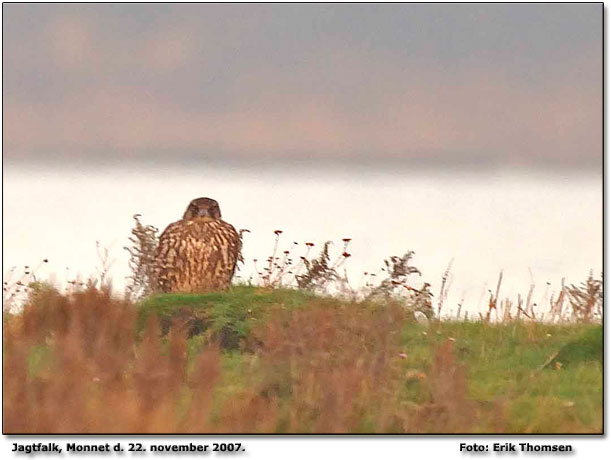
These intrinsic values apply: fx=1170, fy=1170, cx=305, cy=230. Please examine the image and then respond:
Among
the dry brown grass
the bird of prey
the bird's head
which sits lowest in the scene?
the dry brown grass

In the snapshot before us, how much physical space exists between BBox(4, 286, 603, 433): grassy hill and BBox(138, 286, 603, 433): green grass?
16mm

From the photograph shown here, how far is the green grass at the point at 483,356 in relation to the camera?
285 inches

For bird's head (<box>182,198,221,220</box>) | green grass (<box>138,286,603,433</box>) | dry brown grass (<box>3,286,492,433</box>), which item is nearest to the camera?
dry brown grass (<box>3,286,492,433</box>)

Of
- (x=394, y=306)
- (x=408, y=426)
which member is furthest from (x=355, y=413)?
(x=394, y=306)

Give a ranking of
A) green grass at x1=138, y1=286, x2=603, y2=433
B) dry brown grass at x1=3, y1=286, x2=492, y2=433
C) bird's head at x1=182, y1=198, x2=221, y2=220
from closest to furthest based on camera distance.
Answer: dry brown grass at x1=3, y1=286, x2=492, y2=433 → green grass at x1=138, y1=286, x2=603, y2=433 → bird's head at x1=182, y1=198, x2=221, y2=220

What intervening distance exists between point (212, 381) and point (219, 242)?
5216 millimetres

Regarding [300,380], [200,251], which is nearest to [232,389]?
[300,380]

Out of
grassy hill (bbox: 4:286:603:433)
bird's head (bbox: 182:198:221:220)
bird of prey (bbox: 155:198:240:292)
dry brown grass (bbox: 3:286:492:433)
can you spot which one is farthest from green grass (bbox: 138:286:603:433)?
bird's head (bbox: 182:198:221:220)

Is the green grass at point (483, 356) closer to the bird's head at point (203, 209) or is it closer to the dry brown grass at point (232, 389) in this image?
the dry brown grass at point (232, 389)

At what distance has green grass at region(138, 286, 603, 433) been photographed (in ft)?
23.8

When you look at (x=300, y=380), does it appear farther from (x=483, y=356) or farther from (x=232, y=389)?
(x=483, y=356)

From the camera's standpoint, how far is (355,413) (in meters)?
6.89

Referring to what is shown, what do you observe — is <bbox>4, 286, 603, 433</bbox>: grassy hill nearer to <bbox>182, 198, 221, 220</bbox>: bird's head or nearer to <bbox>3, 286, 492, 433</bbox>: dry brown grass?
<bbox>3, 286, 492, 433</bbox>: dry brown grass

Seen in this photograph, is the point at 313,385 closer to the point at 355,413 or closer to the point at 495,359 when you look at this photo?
the point at 355,413
